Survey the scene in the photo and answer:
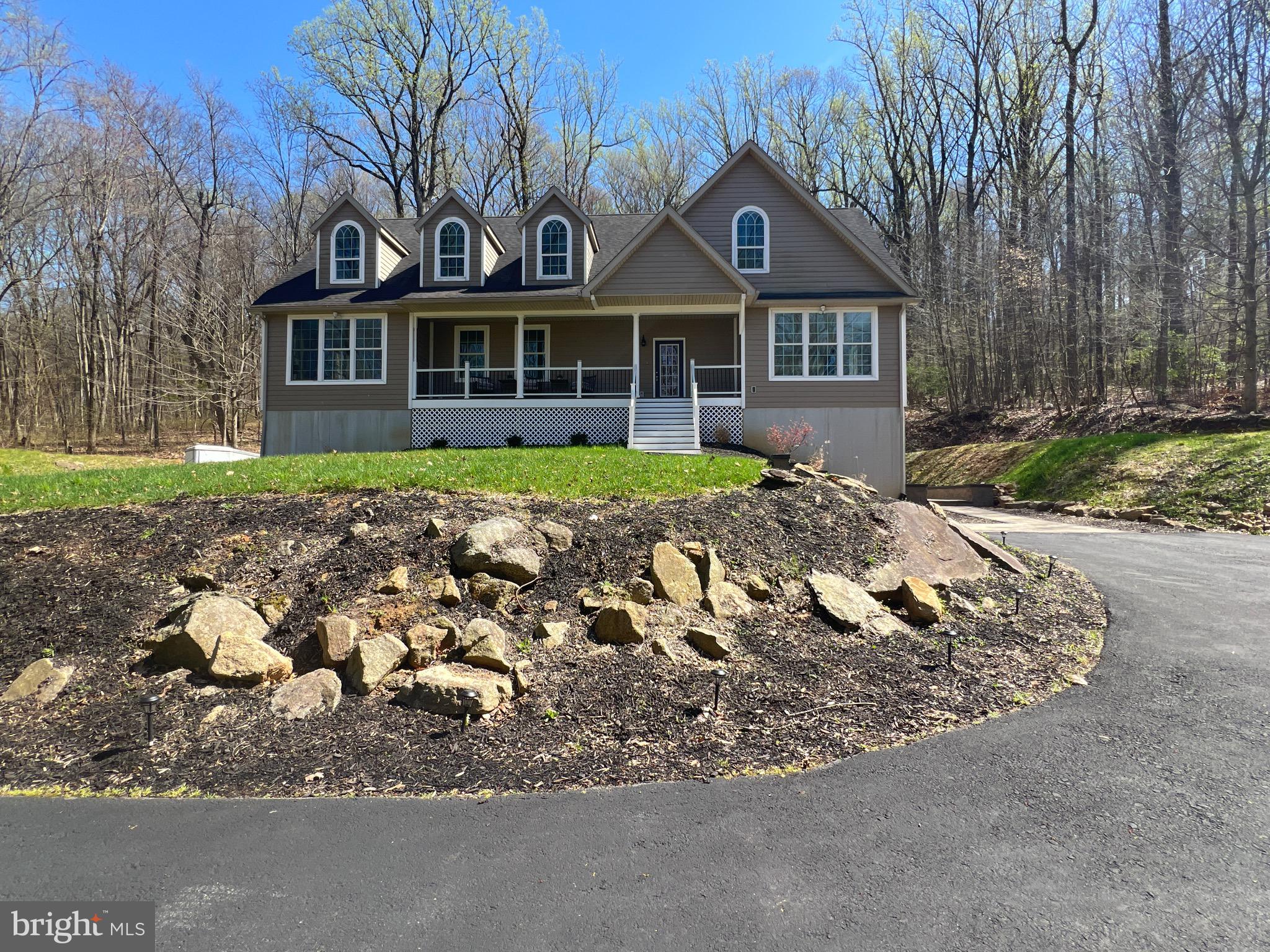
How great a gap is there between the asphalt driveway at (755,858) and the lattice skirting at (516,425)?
12.7 metres

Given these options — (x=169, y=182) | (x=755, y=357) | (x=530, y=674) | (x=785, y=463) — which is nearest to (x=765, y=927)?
(x=530, y=674)

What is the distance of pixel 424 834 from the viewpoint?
10.4 ft

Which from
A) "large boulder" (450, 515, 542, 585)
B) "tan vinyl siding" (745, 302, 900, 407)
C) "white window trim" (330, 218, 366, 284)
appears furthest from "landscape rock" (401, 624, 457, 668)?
"white window trim" (330, 218, 366, 284)

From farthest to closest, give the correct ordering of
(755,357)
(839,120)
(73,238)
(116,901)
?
1. (839,120)
2. (73,238)
3. (755,357)
4. (116,901)

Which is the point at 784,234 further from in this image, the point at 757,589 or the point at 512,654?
the point at 512,654

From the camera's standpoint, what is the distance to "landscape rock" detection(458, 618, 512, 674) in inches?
185

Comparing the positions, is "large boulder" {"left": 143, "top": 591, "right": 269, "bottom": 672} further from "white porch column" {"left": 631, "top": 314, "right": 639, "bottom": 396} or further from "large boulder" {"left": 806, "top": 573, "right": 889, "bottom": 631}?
"white porch column" {"left": 631, "top": 314, "right": 639, "bottom": 396}

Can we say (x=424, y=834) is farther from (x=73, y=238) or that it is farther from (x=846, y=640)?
(x=73, y=238)

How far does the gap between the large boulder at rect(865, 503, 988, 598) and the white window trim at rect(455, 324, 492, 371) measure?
13089 mm

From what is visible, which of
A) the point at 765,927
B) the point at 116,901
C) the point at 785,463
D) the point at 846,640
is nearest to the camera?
the point at 765,927

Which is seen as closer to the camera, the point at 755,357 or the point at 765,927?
the point at 765,927

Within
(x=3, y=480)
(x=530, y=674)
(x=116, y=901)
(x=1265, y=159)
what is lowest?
(x=116, y=901)

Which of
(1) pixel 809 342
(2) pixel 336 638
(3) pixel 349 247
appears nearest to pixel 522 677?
(2) pixel 336 638

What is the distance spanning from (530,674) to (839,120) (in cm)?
3464
